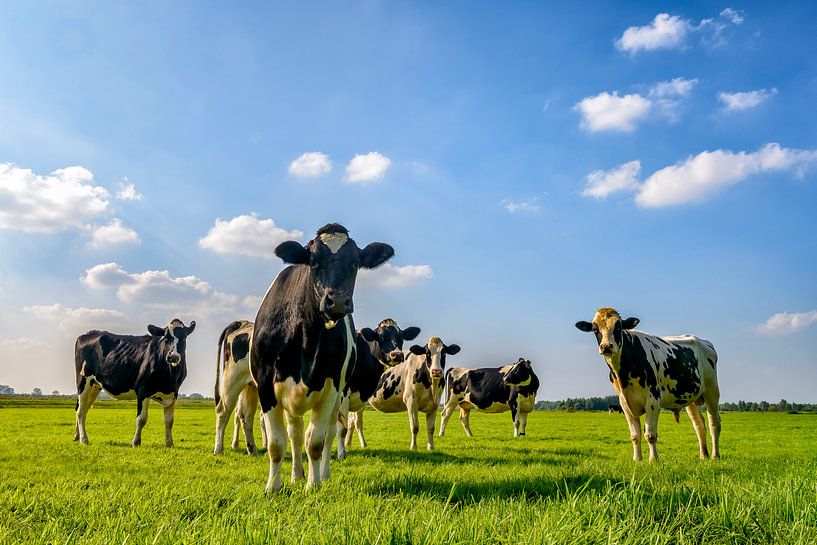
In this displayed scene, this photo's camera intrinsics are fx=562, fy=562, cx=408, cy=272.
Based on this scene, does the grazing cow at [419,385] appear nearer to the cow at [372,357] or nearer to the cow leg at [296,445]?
the cow at [372,357]

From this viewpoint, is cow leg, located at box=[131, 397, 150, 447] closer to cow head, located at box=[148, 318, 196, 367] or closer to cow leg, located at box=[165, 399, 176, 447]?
cow leg, located at box=[165, 399, 176, 447]

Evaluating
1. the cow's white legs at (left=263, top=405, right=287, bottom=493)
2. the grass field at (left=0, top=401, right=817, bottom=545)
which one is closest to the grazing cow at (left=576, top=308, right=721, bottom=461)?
the grass field at (left=0, top=401, right=817, bottom=545)

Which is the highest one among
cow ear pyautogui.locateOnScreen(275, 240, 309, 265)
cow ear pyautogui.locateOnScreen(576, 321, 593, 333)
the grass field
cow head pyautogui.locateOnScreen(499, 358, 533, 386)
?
cow ear pyautogui.locateOnScreen(275, 240, 309, 265)

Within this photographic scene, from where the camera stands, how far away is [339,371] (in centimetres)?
673

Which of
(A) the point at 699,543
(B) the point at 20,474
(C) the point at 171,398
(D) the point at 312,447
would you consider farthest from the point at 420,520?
(C) the point at 171,398

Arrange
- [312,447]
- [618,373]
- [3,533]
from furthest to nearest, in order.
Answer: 1. [618,373]
2. [312,447]
3. [3,533]

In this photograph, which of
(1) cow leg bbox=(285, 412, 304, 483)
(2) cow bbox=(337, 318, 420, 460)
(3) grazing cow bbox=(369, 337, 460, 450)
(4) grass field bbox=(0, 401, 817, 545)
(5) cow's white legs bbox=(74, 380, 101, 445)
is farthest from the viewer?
(5) cow's white legs bbox=(74, 380, 101, 445)

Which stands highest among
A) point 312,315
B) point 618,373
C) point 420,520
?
point 312,315

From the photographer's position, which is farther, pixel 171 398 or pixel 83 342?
pixel 83 342

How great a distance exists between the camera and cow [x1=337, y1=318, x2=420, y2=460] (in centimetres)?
1239

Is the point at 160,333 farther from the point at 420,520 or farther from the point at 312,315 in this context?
the point at 420,520

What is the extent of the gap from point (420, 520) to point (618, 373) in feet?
30.4

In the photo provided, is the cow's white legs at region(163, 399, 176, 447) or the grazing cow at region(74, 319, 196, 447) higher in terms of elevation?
the grazing cow at region(74, 319, 196, 447)

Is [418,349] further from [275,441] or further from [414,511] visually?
[414,511]
